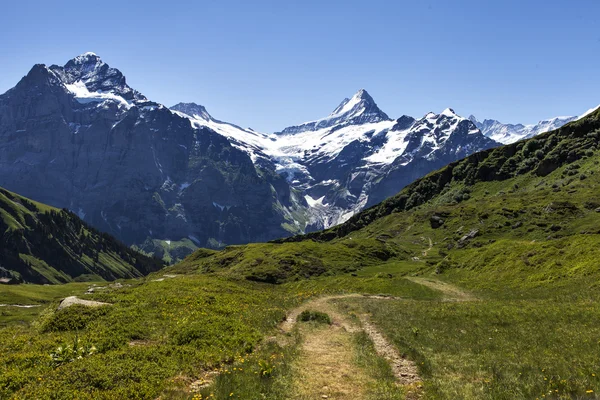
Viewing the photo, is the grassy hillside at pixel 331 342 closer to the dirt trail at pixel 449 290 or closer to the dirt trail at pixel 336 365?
the dirt trail at pixel 336 365

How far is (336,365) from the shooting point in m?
23.2

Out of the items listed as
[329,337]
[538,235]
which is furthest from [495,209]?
[329,337]

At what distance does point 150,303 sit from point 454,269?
64.1 metres

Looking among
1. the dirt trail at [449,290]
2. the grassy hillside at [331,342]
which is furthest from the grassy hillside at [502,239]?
the dirt trail at [449,290]

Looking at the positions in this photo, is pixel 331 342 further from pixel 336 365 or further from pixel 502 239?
pixel 502 239

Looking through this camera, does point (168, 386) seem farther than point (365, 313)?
No

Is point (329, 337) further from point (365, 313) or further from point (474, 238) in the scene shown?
point (474, 238)

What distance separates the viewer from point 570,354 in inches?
834

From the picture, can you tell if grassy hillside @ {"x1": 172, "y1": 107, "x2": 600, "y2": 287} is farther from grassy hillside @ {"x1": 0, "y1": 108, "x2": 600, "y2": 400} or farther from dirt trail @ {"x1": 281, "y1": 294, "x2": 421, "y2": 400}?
dirt trail @ {"x1": 281, "y1": 294, "x2": 421, "y2": 400}

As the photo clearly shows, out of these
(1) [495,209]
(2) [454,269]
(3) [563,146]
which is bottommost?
(2) [454,269]

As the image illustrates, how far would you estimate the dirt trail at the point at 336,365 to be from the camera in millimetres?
18906

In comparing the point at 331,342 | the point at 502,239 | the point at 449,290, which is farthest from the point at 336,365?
the point at 502,239

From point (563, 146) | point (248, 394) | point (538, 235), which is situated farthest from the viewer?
point (563, 146)

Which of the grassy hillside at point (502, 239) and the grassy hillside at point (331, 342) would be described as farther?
the grassy hillside at point (502, 239)
